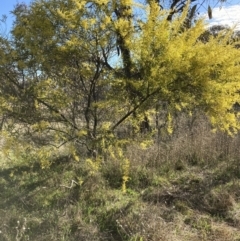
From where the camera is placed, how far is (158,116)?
791cm

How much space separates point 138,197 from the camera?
5832mm

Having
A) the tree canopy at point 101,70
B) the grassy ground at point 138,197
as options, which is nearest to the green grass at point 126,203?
the grassy ground at point 138,197

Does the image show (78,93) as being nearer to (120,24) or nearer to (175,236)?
(120,24)

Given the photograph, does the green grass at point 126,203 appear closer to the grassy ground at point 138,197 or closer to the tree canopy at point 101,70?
the grassy ground at point 138,197

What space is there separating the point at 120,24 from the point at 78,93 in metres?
1.49

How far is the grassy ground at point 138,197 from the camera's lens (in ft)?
15.5

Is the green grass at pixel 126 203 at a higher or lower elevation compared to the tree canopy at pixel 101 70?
lower

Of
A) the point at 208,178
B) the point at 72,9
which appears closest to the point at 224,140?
the point at 208,178

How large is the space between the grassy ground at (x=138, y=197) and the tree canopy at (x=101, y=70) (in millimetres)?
799

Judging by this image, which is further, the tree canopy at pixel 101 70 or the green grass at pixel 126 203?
the tree canopy at pixel 101 70

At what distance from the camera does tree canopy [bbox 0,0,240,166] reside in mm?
5270

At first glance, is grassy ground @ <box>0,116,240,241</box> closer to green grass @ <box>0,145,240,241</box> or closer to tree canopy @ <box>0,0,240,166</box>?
green grass @ <box>0,145,240,241</box>

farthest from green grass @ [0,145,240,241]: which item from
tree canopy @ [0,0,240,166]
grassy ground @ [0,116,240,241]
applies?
tree canopy @ [0,0,240,166]

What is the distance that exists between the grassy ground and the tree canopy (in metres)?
0.80
